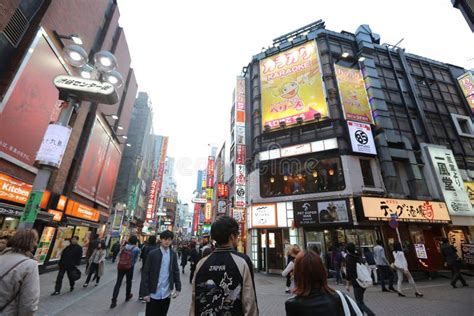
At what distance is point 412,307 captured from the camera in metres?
6.95

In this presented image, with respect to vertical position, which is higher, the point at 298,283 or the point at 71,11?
the point at 71,11

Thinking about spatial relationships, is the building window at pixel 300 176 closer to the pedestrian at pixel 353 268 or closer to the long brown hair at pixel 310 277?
the pedestrian at pixel 353 268

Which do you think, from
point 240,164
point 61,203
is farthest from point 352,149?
point 61,203

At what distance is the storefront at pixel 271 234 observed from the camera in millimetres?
15914

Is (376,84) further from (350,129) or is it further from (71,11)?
(71,11)

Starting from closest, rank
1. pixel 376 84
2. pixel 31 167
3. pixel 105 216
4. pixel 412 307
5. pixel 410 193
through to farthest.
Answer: pixel 412 307, pixel 31 167, pixel 410 193, pixel 376 84, pixel 105 216

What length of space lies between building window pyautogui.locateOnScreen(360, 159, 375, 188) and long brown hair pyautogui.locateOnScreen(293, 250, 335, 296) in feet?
54.4

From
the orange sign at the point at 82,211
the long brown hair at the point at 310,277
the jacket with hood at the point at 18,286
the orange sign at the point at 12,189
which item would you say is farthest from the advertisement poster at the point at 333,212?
the orange sign at the point at 82,211

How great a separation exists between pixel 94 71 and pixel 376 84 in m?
21.9

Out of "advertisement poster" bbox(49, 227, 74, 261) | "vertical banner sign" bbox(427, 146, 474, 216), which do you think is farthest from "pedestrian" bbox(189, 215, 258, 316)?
"vertical banner sign" bbox(427, 146, 474, 216)

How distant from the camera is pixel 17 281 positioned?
8.52 ft

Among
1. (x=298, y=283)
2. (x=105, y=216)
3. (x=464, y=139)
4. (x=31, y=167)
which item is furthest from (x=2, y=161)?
(x=464, y=139)

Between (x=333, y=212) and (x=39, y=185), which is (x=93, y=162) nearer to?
(x=39, y=185)

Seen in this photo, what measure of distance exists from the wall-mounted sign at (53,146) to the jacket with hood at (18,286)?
5.66 feet
